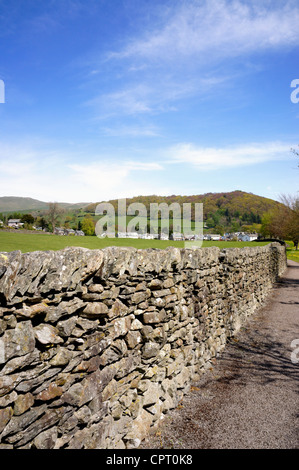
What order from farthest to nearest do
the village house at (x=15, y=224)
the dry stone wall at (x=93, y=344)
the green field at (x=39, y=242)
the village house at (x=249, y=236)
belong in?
the village house at (x=249, y=236) < the village house at (x=15, y=224) < the green field at (x=39, y=242) < the dry stone wall at (x=93, y=344)

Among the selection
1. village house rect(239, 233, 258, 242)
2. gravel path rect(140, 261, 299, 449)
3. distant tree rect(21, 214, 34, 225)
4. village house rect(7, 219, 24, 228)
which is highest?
distant tree rect(21, 214, 34, 225)

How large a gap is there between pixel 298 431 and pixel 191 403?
1.82 m

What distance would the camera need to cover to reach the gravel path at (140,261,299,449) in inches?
175

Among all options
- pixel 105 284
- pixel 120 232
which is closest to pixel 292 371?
pixel 105 284

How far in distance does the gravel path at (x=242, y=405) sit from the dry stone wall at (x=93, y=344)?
1.16 ft

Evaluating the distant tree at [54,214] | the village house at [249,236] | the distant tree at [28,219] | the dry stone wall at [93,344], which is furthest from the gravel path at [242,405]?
the village house at [249,236]

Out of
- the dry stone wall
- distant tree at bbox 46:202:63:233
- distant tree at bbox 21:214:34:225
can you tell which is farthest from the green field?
distant tree at bbox 21:214:34:225

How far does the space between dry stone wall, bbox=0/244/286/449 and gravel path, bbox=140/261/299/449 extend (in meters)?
0.35

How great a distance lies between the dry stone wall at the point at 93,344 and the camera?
2.67 meters

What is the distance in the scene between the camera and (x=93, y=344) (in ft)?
11.7

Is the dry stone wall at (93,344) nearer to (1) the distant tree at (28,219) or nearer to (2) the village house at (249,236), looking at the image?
(1) the distant tree at (28,219)

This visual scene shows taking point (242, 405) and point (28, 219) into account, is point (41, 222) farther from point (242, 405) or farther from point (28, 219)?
point (242, 405)

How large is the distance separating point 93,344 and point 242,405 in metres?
3.56

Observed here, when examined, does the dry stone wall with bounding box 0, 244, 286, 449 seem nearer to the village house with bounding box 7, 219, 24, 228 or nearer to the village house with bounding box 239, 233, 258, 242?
the village house with bounding box 7, 219, 24, 228
